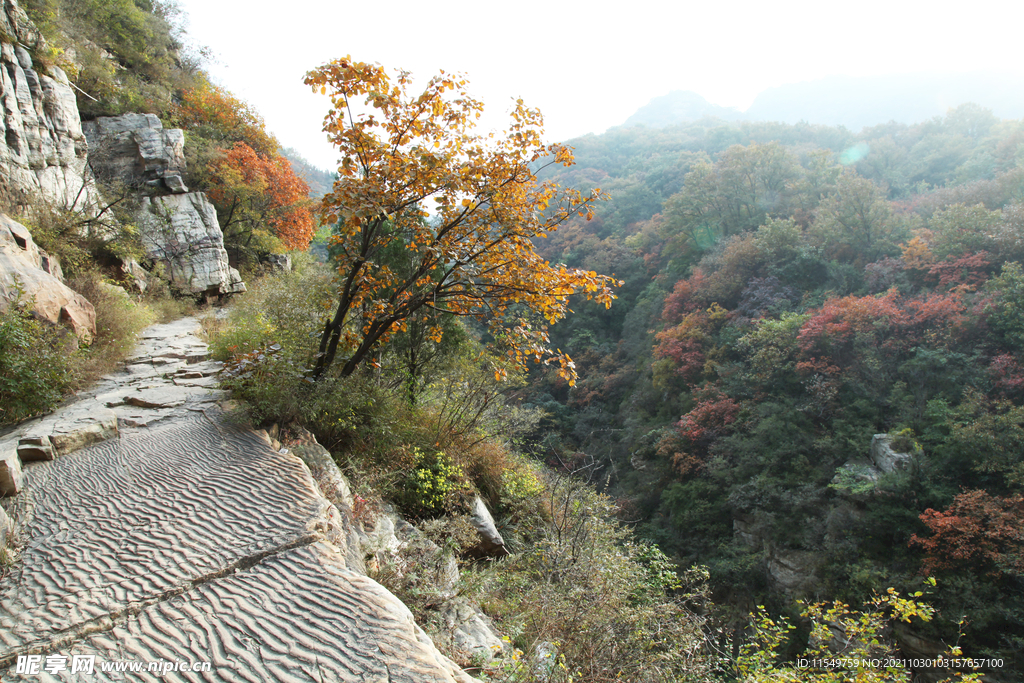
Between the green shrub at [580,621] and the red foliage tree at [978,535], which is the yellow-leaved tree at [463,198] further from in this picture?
the red foliage tree at [978,535]

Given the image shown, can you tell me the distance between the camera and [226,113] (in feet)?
51.8

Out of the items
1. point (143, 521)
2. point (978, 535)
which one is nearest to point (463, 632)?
point (143, 521)

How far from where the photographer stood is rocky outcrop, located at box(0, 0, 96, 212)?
748 centimetres

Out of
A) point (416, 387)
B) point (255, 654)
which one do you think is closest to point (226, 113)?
point (416, 387)

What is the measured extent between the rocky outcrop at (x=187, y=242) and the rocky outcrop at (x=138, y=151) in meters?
0.58

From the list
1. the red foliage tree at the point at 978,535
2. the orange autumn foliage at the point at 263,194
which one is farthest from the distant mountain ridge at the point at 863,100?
the orange autumn foliage at the point at 263,194

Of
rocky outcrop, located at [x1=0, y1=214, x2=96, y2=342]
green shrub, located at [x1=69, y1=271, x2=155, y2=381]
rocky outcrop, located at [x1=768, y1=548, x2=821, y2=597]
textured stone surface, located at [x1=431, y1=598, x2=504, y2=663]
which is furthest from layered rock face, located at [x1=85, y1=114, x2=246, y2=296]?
rocky outcrop, located at [x1=768, y1=548, x2=821, y2=597]

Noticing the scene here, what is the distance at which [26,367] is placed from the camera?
445 centimetres

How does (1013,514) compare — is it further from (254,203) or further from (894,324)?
(254,203)

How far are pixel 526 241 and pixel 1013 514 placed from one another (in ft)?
37.5

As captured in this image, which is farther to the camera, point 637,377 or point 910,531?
point 637,377

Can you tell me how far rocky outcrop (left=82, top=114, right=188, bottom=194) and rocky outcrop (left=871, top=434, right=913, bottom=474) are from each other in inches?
840

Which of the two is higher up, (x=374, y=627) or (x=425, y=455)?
(x=374, y=627)

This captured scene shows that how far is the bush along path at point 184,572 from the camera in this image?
197cm
